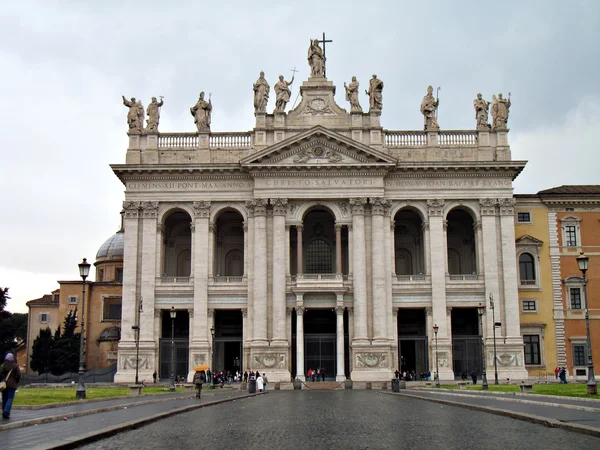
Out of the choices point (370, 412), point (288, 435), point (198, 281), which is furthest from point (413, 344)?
point (288, 435)

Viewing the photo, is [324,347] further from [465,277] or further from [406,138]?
[406,138]

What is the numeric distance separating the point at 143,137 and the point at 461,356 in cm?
2965

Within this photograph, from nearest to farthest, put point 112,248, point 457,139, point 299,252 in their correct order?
point 299,252 → point 457,139 → point 112,248

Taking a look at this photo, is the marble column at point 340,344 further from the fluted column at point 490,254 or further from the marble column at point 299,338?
the fluted column at point 490,254

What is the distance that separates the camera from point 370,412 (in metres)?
26.4

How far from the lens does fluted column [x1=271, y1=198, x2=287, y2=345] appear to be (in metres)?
58.0

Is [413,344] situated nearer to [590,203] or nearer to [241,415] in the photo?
[590,203]

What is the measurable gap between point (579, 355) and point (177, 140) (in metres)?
34.9

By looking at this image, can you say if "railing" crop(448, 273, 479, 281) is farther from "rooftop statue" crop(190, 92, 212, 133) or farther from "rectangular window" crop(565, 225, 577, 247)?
"rooftop statue" crop(190, 92, 212, 133)

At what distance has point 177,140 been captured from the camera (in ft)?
203

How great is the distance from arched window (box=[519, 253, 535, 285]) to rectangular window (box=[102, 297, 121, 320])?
40190 mm

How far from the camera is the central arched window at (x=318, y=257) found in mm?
63688

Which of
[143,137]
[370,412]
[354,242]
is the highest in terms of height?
[143,137]

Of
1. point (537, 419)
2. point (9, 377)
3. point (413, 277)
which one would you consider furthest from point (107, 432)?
point (413, 277)
